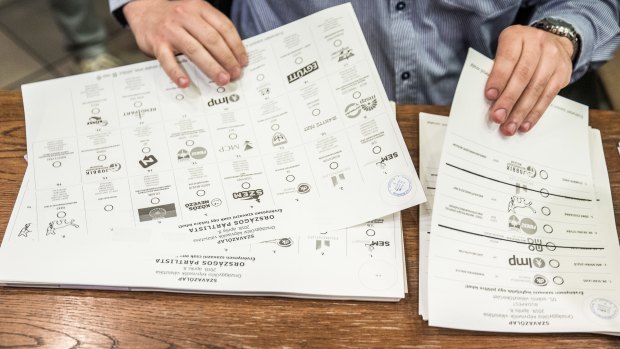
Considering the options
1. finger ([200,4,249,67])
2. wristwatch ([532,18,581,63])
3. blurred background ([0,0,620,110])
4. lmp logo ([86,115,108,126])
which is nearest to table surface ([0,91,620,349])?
lmp logo ([86,115,108,126])

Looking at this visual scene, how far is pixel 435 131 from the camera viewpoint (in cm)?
65

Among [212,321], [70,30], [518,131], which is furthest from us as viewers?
[70,30]

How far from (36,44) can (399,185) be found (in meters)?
1.56

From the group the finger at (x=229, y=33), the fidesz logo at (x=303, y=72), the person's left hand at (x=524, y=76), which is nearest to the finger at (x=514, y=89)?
the person's left hand at (x=524, y=76)

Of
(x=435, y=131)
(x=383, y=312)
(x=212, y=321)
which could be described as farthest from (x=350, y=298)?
(x=435, y=131)

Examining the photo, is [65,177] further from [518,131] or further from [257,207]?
[518,131]

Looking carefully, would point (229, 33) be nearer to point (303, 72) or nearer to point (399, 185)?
point (303, 72)

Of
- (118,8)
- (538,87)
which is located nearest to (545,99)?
(538,87)

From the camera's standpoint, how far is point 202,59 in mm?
665

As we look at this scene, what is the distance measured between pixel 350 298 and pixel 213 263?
0.49 ft

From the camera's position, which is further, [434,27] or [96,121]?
[434,27]

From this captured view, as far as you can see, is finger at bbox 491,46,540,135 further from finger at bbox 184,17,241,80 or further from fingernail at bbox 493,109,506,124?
finger at bbox 184,17,241,80

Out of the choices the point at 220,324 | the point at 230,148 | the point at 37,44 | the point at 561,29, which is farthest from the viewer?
the point at 37,44

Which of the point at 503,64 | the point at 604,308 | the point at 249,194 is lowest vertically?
the point at 604,308
